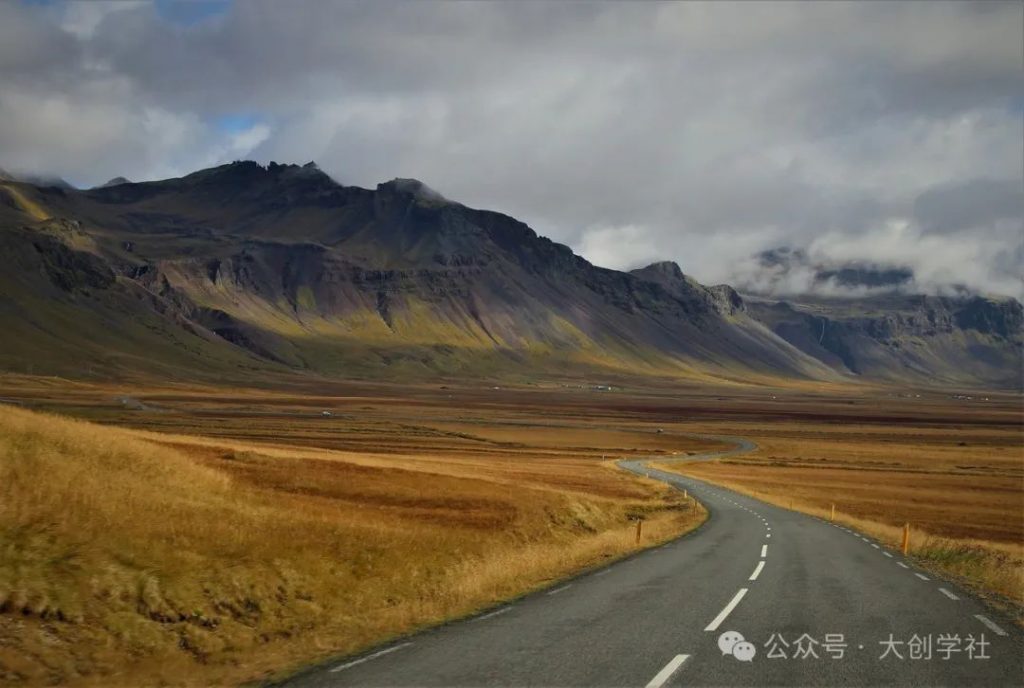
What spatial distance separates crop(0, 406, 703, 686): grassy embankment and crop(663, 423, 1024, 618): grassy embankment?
1050cm

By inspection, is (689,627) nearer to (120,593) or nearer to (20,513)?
(120,593)

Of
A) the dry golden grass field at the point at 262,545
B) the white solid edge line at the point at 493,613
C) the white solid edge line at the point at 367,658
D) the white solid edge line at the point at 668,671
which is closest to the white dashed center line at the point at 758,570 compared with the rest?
the dry golden grass field at the point at 262,545

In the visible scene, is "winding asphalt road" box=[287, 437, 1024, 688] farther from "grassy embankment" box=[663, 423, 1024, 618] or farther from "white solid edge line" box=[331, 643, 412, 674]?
"grassy embankment" box=[663, 423, 1024, 618]

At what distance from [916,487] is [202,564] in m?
74.5

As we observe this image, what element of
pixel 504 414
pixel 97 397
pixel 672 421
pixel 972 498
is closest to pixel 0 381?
pixel 97 397

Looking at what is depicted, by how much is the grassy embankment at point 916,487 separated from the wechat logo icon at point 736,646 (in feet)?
22.2

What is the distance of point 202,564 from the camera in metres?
17.0

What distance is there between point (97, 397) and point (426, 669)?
164236 mm

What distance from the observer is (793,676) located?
11.7 m

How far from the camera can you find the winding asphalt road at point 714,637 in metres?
11.6

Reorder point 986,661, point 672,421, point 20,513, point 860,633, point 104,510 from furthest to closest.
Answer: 1. point 672,421
2. point 104,510
3. point 20,513
4. point 860,633
5. point 986,661

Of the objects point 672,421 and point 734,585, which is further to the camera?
point 672,421

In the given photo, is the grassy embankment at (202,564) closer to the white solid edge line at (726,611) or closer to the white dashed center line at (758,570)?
the white dashed center line at (758,570)

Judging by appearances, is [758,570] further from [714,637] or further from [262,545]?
[262,545]
